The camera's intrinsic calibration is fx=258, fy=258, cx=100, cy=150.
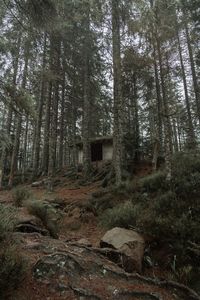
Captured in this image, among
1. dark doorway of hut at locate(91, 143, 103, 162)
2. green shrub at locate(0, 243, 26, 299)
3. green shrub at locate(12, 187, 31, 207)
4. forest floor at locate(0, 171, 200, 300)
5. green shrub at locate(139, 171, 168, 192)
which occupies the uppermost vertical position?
dark doorway of hut at locate(91, 143, 103, 162)

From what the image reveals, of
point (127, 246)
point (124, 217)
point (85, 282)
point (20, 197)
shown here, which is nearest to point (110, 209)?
point (124, 217)

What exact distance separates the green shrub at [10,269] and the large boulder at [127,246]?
96.8 inches

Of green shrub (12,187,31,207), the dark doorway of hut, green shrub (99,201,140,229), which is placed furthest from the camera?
the dark doorway of hut

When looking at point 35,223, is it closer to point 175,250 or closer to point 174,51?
point 175,250

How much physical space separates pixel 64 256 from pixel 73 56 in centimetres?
1771

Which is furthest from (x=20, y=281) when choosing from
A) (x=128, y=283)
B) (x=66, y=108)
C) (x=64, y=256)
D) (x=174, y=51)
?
(x=66, y=108)

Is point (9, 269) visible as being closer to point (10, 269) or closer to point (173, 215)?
point (10, 269)

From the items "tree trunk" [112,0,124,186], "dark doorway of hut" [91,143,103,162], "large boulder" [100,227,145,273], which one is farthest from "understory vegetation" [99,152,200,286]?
"dark doorway of hut" [91,143,103,162]

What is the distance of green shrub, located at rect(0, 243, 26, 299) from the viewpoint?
11.9 feet

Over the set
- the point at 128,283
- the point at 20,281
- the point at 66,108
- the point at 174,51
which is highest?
the point at 66,108

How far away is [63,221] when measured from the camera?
10.4 meters

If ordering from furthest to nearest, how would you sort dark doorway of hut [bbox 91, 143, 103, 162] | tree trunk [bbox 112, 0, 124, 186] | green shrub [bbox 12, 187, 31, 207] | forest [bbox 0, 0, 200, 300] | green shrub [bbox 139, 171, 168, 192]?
dark doorway of hut [bbox 91, 143, 103, 162] → tree trunk [bbox 112, 0, 124, 186] → green shrub [bbox 12, 187, 31, 207] → green shrub [bbox 139, 171, 168, 192] → forest [bbox 0, 0, 200, 300]

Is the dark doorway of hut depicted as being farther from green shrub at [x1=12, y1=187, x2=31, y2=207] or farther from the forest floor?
the forest floor

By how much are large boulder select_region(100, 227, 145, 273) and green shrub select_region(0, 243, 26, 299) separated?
8.06 ft
